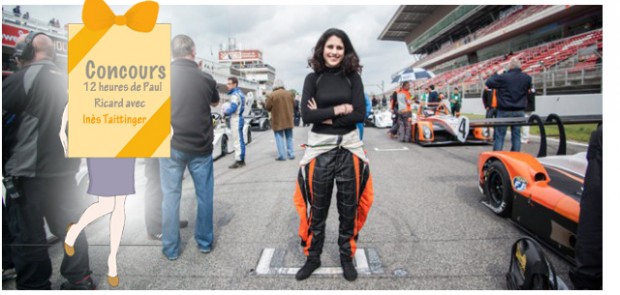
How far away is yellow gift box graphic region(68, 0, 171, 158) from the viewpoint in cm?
183

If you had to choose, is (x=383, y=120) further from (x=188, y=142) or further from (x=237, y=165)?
(x=188, y=142)

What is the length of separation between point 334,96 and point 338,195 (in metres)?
0.68

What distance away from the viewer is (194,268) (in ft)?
7.77

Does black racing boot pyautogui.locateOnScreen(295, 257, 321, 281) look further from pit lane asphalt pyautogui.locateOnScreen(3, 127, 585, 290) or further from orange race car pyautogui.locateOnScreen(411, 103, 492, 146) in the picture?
orange race car pyautogui.locateOnScreen(411, 103, 492, 146)

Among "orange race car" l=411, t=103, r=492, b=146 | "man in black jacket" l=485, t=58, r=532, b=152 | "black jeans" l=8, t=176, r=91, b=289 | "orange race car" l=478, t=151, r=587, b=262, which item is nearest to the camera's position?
"black jeans" l=8, t=176, r=91, b=289

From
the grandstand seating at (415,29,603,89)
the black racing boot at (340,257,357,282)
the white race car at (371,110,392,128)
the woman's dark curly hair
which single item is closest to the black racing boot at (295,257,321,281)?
the black racing boot at (340,257,357,282)

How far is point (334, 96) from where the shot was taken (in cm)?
213

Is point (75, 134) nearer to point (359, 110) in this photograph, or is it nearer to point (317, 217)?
point (317, 217)

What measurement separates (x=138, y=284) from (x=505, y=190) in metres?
3.10

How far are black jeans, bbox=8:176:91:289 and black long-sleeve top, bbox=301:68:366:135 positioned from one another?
1.60 meters

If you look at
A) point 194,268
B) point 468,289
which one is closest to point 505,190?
point 468,289

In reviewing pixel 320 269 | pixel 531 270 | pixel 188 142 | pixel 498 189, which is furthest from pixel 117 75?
pixel 498 189

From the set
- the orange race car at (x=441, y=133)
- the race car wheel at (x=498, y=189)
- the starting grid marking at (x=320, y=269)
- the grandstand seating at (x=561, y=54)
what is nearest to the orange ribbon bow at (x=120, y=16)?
the starting grid marking at (x=320, y=269)

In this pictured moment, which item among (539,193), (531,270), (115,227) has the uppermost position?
(539,193)
